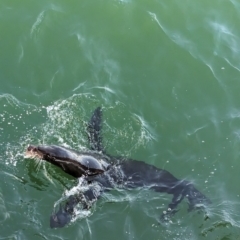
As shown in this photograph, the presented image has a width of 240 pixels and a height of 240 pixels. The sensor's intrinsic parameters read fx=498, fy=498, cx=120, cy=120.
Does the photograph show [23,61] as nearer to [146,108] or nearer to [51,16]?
[51,16]

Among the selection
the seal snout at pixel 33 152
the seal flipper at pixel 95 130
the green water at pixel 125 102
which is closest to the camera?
the seal snout at pixel 33 152

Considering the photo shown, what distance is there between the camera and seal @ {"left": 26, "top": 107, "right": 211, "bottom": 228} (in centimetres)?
887

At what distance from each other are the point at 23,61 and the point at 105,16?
2.51m

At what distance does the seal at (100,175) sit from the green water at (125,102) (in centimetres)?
16

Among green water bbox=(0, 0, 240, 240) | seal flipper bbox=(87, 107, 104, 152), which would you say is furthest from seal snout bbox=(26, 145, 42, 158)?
seal flipper bbox=(87, 107, 104, 152)

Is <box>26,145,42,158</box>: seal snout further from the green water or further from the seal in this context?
the green water

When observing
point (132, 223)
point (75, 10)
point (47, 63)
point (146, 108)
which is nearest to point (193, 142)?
point (146, 108)

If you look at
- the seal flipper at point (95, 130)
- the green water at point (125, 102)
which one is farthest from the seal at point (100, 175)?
the green water at point (125, 102)

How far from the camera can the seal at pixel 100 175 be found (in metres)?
8.87

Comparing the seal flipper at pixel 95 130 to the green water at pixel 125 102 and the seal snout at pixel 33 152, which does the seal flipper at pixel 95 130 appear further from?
the seal snout at pixel 33 152

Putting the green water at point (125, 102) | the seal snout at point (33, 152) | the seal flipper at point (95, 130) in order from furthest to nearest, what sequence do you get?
the seal flipper at point (95, 130)
the green water at point (125, 102)
the seal snout at point (33, 152)

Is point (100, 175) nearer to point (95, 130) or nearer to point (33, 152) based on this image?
point (95, 130)

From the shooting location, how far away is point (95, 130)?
10047 mm

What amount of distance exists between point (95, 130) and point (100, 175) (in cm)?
116
